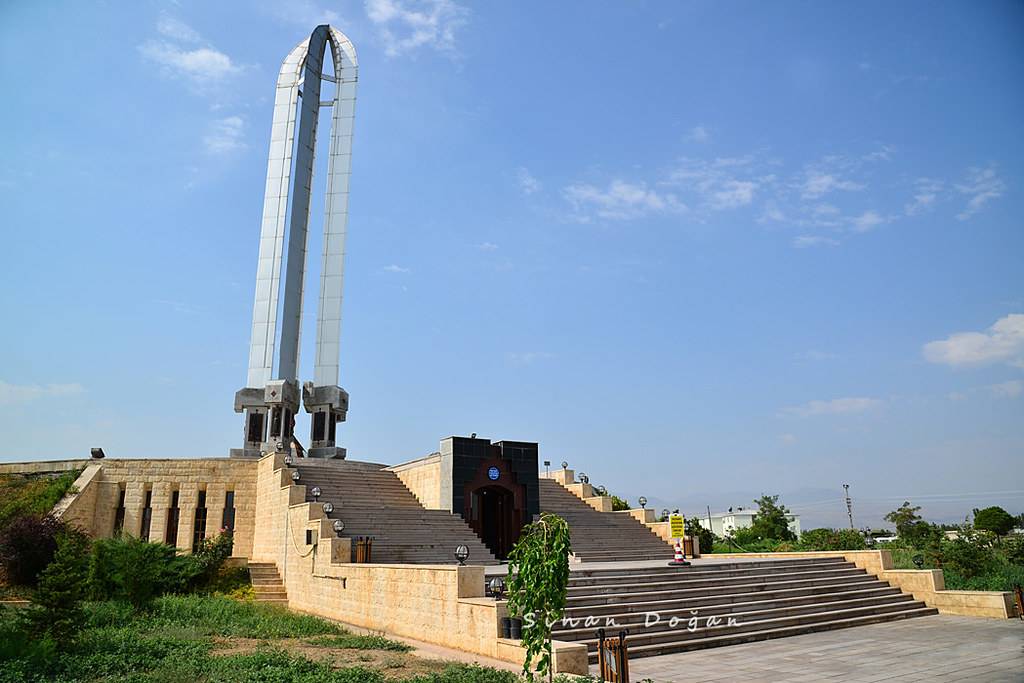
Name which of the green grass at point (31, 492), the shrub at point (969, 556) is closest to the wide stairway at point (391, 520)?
the green grass at point (31, 492)

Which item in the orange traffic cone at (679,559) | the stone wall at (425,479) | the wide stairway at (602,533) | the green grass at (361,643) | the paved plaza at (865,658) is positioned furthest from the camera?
the stone wall at (425,479)

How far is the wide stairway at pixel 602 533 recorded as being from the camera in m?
19.2

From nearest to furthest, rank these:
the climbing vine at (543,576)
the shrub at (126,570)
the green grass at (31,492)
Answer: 1. the climbing vine at (543,576)
2. the shrub at (126,570)
3. the green grass at (31,492)

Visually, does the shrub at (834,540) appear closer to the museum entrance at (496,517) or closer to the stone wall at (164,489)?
the museum entrance at (496,517)

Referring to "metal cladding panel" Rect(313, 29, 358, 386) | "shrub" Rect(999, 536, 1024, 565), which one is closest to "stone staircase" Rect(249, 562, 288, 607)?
"metal cladding panel" Rect(313, 29, 358, 386)

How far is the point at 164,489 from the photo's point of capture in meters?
22.7

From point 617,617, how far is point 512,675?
362 centimetres

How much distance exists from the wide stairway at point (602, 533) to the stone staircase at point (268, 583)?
7600 millimetres

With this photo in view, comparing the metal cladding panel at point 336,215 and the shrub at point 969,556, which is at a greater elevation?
the metal cladding panel at point 336,215

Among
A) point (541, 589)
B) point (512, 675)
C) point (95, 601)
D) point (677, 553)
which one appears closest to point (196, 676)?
point (512, 675)

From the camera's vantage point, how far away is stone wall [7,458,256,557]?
22.1 m

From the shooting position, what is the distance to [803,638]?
40.3 ft

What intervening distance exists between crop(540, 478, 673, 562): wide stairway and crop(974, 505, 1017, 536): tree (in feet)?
80.7

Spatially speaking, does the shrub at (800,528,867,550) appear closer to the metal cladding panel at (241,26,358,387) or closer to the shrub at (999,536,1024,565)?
the shrub at (999,536,1024,565)
